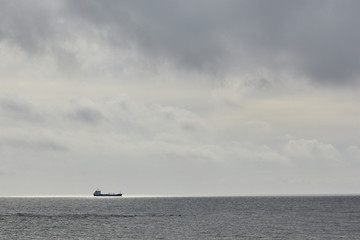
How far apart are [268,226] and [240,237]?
27851 mm

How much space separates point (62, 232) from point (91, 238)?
14736 mm

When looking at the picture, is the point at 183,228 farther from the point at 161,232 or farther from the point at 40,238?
the point at 40,238

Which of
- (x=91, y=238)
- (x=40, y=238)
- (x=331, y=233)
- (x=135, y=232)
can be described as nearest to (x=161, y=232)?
(x=135, y=232)

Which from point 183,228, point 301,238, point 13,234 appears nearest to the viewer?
point 301,238

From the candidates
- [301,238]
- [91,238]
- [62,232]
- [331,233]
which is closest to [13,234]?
[62,232]

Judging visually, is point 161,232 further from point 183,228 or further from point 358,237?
point 358,237

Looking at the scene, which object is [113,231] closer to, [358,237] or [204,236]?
[204,236]

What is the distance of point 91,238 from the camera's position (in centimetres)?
10444

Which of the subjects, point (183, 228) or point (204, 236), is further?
point (183, 228)

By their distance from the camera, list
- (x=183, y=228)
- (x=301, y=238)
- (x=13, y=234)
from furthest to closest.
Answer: (x=183, y=228) → (x=13, y=234) → (x=301, y=238)

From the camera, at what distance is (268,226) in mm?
130500

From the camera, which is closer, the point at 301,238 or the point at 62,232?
the point at 301,238

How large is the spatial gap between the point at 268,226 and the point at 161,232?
98.2 feet

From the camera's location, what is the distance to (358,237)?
10525 cm
